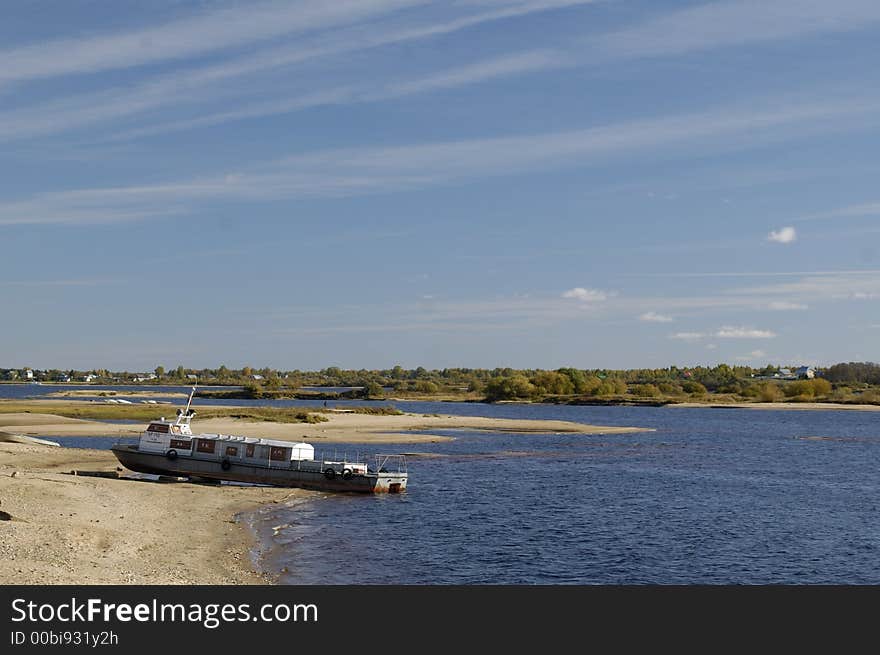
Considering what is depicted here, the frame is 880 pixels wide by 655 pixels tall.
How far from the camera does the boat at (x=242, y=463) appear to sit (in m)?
63.2

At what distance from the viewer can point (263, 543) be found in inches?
1687

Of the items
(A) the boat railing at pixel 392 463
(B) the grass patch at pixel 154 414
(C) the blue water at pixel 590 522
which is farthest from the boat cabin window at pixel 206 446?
(B) the grass patch at pixel 154 414

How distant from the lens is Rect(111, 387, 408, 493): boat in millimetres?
63219

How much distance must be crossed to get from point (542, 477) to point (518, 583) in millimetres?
38713

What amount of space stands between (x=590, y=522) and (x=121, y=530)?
25.2 m

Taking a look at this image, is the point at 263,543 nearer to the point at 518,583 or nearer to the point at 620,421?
A: the point at 518,583

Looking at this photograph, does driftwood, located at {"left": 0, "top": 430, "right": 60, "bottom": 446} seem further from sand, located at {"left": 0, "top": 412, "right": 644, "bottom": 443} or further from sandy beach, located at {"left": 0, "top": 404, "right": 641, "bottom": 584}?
sand, located at {"left": 0, "top": 412, "right": 644, "bottom": 443}

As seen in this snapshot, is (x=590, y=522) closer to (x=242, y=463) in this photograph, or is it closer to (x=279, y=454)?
(x=279, y=454)

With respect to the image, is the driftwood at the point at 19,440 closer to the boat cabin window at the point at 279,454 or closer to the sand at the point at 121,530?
the sand at the point at 121,530

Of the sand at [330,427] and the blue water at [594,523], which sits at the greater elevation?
the sand at [330,427]

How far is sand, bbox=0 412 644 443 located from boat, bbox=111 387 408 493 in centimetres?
3075

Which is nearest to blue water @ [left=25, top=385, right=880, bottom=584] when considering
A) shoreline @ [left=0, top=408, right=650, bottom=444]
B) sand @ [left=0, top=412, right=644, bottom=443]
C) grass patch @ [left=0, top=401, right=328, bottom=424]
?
shoreline @ [left=0, top=408, right=650, bottom=444]

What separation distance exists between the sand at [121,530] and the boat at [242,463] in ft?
5.18
